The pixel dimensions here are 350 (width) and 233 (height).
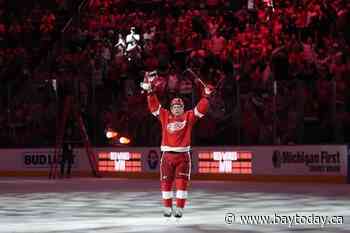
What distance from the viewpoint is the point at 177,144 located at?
1454cm

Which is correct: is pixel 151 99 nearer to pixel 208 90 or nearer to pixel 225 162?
pixel 208 90

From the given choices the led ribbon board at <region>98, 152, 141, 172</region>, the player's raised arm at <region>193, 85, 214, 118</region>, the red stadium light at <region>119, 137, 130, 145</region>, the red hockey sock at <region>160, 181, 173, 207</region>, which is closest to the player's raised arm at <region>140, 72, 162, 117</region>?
the player's raised arm at <region>193, 85, 214, 118</region>

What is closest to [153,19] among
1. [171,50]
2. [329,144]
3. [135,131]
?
[171,50]

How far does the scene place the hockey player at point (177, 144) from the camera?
14.5 meters

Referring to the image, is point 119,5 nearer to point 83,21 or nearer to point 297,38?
point 83,21

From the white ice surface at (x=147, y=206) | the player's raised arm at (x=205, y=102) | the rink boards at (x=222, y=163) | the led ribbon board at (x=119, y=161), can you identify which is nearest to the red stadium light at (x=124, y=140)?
the rink boards at (x=222, y=163)

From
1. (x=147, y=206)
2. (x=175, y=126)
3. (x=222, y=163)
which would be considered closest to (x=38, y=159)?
(x=222, y=163)

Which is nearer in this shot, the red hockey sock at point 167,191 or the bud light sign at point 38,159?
the red hockey sock at point 167,191

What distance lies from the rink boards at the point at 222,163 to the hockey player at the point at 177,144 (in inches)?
462

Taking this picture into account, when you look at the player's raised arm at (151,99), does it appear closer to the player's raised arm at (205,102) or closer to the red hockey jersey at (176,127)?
the red hockey jersey at (176,127)

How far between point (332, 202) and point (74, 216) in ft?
18.1

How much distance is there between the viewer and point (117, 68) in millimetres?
33562

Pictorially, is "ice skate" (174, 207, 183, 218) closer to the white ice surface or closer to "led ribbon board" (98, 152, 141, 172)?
the white ice surface

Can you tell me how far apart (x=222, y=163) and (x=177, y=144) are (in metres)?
14.0
